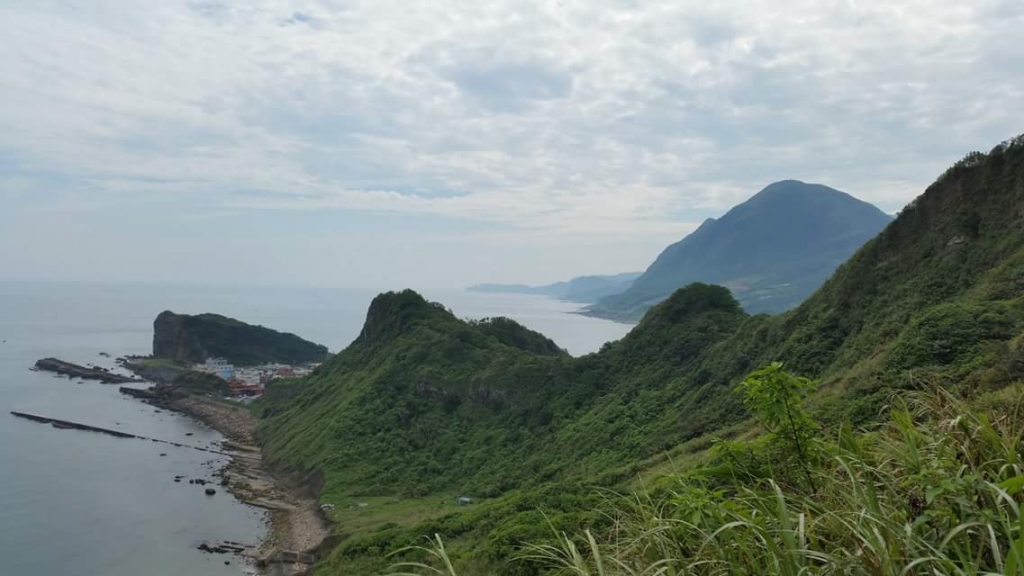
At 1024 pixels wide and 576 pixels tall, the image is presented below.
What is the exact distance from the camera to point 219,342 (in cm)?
9612

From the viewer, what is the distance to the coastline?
2936cm

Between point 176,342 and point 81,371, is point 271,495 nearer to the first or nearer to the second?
point 81,371

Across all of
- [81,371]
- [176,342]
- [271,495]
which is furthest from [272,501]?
[176,342]

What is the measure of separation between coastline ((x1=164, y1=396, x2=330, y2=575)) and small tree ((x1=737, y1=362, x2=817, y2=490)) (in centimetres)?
2786

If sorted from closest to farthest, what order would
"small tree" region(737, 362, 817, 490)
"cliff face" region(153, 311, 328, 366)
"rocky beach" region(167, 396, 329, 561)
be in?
"small tree" region(737, 362, 817, 490) < "rocky beach" region(167, 396, 329, 561) < "cliff face" region(153, 311, 328, 366)

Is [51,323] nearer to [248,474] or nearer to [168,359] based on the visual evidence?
[168,359]

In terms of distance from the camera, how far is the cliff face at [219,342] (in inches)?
3711

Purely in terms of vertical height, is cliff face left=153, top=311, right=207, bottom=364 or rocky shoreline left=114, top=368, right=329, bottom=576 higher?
cliff face left=153, top=311, right=207, bottom=364

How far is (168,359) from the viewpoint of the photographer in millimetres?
95500

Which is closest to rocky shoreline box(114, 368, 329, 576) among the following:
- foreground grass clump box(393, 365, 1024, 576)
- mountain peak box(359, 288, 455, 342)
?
mountain peak box(359, 288, 455, 342)

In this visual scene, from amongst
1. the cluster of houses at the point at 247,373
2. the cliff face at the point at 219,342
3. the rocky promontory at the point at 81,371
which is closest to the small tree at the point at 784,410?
the cluster of houses at the point at 247,373

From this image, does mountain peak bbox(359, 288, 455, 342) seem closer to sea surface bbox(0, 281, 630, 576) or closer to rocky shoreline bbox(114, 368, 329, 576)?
rocky shoreline bbox(114, 368, 329, 576)

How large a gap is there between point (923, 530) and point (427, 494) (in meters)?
34.9

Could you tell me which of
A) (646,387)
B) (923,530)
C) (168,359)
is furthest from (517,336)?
(168,359)
